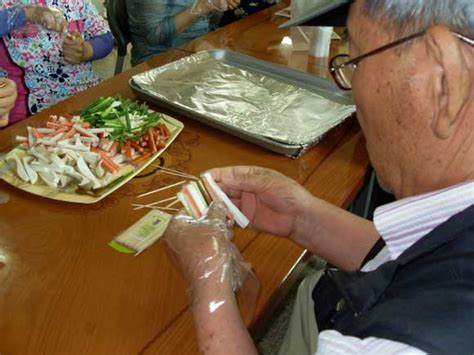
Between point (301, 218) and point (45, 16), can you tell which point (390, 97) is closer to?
point (301, 218)

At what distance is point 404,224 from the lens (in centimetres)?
60

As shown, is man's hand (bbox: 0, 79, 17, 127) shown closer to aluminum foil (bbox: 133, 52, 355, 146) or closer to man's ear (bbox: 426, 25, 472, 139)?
aluminum foil (bbox: 133, 52, 355, 146)

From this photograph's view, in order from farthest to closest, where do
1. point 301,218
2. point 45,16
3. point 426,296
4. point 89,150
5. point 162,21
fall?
point 162,21 < point 45,16 < point 89,150 < point 301,218 < point 426,296

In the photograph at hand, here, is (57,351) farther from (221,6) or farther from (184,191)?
(221,6)

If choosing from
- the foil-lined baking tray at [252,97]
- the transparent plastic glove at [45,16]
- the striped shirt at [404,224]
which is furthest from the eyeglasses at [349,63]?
the transparent plastic glove at [45,16]

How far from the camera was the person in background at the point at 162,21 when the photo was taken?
1.94 meters

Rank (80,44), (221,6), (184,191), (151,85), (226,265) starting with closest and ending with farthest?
(226,265), (184,191), (151,85), (80,44), (221,6)

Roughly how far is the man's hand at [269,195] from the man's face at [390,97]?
0.32 metres

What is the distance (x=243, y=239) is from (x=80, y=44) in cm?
109

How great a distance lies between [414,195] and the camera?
0.64 meters

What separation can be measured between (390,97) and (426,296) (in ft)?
0.77

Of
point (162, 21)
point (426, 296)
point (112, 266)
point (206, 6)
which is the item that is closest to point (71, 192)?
point (112, 266)

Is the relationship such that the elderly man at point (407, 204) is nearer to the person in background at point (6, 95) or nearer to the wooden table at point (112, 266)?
the wooden table at point (112, 266)

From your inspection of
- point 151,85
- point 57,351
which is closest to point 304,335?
point 57,351
